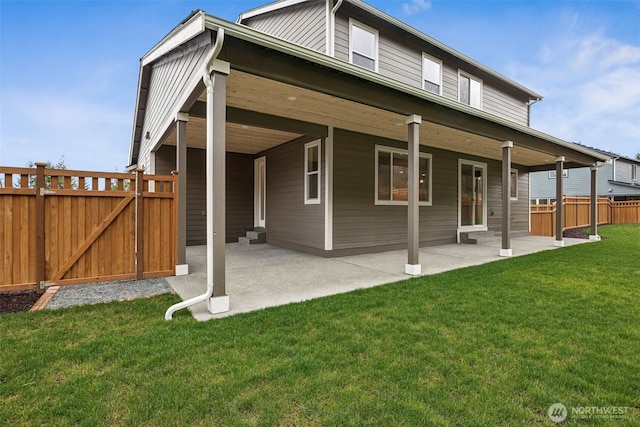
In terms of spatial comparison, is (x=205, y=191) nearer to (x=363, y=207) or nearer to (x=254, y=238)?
(x=254, y=238)

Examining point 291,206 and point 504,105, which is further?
point 504,105

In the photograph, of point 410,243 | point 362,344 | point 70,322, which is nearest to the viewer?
point 362,344

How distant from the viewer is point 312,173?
743cm

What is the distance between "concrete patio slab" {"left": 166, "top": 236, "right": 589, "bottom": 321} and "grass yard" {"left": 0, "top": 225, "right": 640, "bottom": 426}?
0.42 m

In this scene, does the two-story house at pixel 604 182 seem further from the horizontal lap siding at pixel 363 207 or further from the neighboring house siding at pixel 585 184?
the horizontal lap siding at pixel 363 207

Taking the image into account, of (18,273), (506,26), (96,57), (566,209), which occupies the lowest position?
(18,273)

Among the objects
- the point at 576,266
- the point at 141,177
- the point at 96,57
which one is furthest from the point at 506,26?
the point at 96,57

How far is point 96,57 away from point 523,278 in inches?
952

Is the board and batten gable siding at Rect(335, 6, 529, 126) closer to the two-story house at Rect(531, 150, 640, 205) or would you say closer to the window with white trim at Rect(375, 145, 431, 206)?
the window with white trim at Rect(375, 145, 431, 206)

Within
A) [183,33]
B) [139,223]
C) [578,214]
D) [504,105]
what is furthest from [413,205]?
[578,214]

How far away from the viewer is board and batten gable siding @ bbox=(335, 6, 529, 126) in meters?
7.52

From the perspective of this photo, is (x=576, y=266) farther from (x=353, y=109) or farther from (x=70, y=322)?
(x=70, y=322)

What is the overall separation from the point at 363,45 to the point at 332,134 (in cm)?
282

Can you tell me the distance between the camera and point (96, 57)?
18641mm
